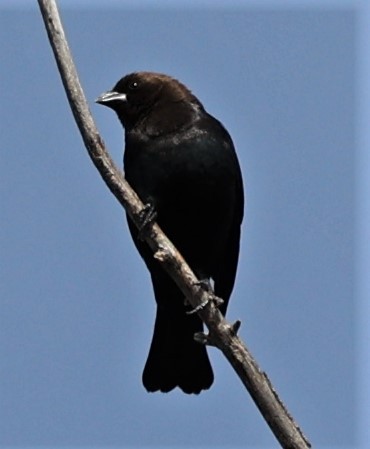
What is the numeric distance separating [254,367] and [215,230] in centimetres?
116

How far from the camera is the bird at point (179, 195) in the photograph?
6.17 m

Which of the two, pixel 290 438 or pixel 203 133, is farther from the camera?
pixel 203 133

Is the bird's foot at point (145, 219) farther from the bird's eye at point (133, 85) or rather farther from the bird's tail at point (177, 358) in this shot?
the bird's eye at point (133, 85)

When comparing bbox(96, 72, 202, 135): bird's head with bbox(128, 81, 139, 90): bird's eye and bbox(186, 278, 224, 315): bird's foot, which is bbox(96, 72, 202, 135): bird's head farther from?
bbox(186, 278, 224, 315): bird's foot

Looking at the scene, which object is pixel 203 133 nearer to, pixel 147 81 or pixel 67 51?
pixel 147 81

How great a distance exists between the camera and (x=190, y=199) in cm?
618

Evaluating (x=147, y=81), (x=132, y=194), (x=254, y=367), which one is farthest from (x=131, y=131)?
(x=254, y=367)

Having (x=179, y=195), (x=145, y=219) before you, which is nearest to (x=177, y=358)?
(x=179, y=195)

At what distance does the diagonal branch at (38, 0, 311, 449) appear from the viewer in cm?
530

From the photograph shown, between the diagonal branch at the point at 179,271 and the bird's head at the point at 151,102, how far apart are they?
2.75 feet

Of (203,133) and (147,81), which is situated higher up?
(147,81)

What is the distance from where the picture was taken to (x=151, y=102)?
6570mm

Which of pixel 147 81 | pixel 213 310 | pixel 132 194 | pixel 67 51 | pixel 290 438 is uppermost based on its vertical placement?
pixel 147 81

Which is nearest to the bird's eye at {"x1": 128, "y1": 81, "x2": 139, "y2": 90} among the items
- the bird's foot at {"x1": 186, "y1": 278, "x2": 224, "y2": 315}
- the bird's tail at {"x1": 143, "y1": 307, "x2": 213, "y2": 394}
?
the bird's tail at {"x1": 143, "y1": 307, "x2": 213, "y2": 394}
